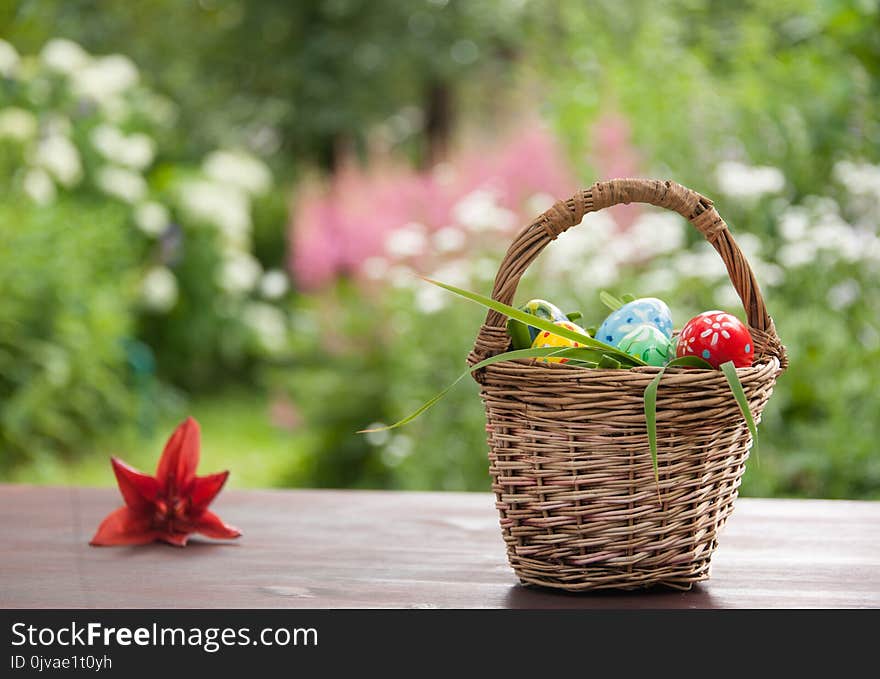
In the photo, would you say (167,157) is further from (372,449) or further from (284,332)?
(372,449)

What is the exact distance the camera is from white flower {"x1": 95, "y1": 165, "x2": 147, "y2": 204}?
4195 mm

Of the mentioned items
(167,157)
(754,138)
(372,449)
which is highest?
(167,157)

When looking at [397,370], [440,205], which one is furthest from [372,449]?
[440,205]

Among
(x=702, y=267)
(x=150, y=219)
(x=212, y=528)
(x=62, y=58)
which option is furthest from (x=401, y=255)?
(x=212, y=528)

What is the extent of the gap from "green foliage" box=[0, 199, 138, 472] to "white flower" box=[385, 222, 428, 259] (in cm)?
111

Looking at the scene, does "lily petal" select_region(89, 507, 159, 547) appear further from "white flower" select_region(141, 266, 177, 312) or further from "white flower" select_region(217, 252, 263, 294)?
"white flower" select_region(217, 252, 263, 294)

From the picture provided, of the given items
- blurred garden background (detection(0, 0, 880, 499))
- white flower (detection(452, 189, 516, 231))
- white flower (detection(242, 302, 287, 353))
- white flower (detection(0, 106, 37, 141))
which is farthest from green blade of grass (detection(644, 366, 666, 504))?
white flower (detection(242, 302, 287, 353))

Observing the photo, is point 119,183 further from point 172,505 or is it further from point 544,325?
point 544,325

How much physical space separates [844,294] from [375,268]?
1.41 meters

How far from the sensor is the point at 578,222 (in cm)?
104

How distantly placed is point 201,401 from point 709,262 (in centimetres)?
342

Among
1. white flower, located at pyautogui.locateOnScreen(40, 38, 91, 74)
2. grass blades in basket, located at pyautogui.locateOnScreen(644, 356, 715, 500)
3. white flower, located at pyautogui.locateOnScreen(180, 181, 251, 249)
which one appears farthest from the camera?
white flower, located at pyautogui.locateOnScreen(180, 181, 251, 249)

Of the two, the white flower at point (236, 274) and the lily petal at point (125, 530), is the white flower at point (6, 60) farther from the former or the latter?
the lily petal at point (125, 530)

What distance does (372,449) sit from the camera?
12.0 ft
